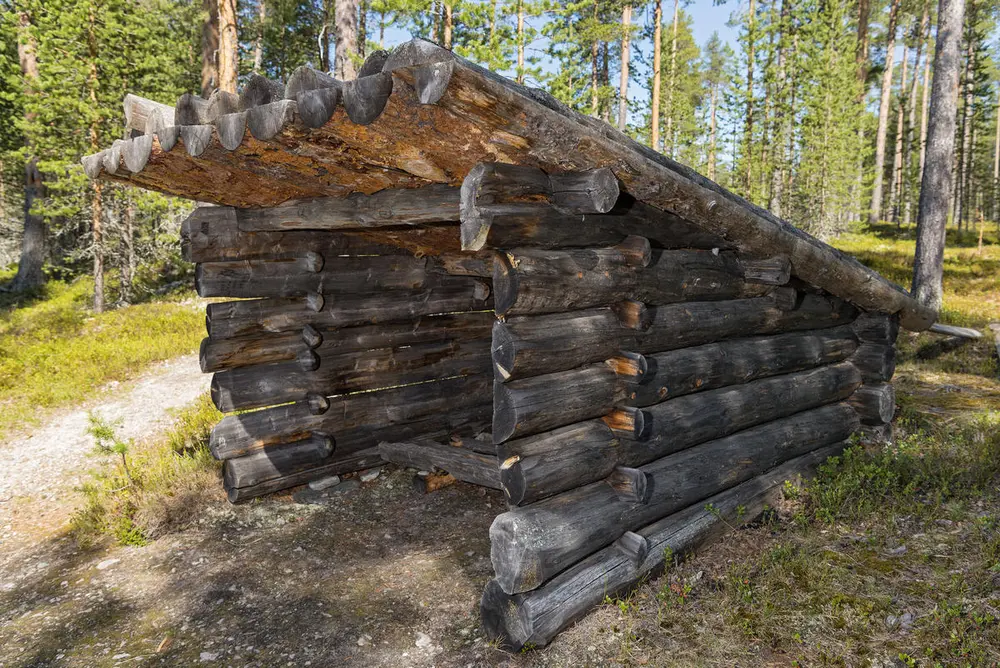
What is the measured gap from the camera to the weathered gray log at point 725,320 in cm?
411

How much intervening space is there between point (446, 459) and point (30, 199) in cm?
1918

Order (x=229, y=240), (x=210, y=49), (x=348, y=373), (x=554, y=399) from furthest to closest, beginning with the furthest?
(x=210, y=49) → (x=348, y=373) → (x=229, y=240) → (x=554, y=399)

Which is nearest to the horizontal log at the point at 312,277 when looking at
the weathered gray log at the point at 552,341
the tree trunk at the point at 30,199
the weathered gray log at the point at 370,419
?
the weathered gray log at the point at 370,419

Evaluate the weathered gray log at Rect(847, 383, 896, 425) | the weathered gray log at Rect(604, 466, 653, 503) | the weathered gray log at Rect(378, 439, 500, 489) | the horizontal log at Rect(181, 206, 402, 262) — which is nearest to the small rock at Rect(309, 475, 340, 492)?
the weathered gray log at Rect(378, 439, 500, 489)

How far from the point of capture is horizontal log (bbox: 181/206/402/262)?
5117 mm

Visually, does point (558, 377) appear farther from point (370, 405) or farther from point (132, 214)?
point (132, 214)

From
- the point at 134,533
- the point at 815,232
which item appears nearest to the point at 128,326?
the point at 134,533

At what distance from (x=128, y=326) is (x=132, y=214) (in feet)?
18.8

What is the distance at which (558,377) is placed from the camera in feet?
11.9

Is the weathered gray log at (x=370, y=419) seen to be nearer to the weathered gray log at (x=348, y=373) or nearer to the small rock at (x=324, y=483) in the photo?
the weathered gray log at (x=348, y=373)

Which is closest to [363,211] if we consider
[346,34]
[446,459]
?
[446,459]

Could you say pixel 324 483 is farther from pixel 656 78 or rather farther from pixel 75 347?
pixel 656 78

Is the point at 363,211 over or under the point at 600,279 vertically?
over

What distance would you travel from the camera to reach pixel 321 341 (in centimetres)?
580
